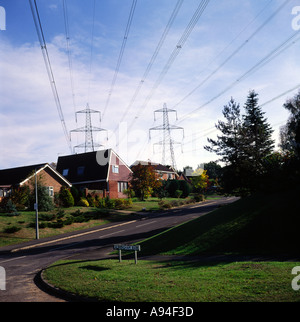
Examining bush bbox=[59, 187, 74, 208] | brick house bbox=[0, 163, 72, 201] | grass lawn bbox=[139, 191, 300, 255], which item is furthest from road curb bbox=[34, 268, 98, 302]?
bush bbox=[59, 187, 74, 208]

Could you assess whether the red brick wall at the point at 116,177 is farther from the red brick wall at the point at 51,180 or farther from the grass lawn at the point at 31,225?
the grass lawn at the point at 31,225

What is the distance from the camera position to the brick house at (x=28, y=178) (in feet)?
126

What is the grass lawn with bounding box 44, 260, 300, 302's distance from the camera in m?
7.29

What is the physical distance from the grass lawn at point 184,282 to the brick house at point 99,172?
36649mm

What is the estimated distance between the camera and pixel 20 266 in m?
15.6

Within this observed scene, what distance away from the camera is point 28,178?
3903cm

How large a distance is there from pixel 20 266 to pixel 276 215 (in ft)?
45.9

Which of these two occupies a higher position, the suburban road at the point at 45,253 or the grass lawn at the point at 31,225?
the grass lawn at the point at 31,225

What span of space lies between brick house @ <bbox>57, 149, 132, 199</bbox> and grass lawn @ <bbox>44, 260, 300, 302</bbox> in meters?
36.6

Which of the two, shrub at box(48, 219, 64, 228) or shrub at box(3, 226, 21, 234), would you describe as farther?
shrub at box(48, 219, 64, 228)

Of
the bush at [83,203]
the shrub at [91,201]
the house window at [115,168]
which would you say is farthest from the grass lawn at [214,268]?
the house window at [115,168]

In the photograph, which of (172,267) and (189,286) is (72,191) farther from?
(189,286)

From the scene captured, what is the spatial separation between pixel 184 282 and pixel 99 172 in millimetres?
43529

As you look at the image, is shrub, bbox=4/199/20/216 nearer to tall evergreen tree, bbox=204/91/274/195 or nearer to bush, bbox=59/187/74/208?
bush, bbox=59/187/74/208
